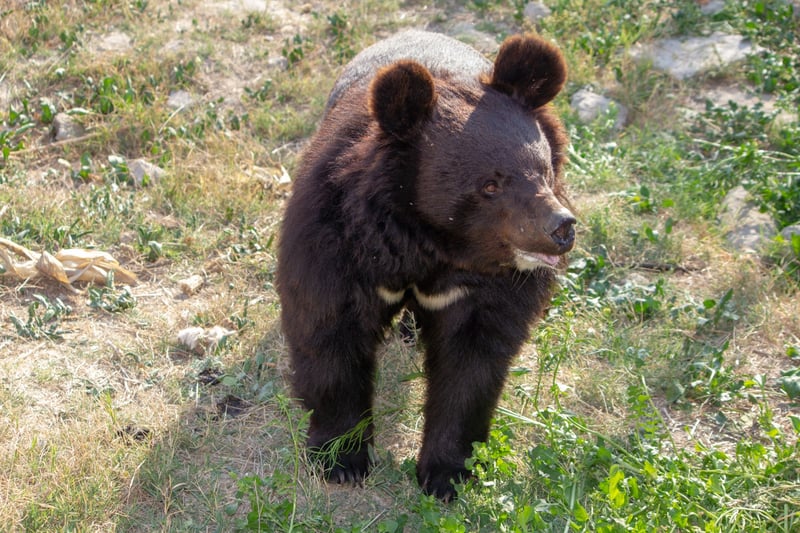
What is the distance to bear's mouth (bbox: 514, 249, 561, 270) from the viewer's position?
10.7 feet

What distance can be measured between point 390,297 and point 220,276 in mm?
1866

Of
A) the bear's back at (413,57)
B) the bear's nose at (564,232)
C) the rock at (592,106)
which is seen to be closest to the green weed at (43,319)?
the bear's back at (413,57)

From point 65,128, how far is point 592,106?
3778 mm

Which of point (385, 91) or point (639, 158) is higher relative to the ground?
point (385, 91)

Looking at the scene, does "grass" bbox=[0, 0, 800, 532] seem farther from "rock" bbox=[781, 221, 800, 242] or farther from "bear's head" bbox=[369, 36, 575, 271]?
"bear's head" bbox=[369, 36, 575, 271]

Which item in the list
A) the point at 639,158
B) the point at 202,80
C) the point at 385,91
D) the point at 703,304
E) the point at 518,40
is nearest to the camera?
the point at 385,91

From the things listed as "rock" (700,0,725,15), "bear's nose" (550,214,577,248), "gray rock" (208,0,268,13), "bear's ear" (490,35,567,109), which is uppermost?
"bear's ear" (490,35,567,109)

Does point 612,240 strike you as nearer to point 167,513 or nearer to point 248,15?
point 167,513

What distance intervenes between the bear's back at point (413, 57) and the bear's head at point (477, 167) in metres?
0.60

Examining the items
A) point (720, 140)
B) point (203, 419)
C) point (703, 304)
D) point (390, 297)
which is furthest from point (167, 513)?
point (720, 140)

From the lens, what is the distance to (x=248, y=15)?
303 inches

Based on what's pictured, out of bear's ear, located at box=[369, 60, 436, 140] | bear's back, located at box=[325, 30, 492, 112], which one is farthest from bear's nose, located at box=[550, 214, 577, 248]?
bear's back, located at box=[325, 30, 492, 112]

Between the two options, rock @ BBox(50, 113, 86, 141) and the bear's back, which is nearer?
the bear's back

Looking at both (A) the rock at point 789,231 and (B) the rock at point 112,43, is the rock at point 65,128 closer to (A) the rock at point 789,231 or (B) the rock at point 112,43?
(B) the rock at point 112,43
